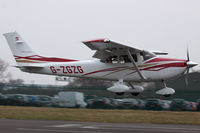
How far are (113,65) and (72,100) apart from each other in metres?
11.5

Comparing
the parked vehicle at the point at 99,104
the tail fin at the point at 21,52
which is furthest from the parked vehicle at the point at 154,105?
the tail fin at the point at 21,52

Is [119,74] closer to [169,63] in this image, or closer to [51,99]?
[169,63]

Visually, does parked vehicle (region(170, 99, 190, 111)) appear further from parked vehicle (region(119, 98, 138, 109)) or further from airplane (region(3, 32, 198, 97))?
airplane (region(3, 32, 198, 97))

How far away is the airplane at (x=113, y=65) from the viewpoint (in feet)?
51.0

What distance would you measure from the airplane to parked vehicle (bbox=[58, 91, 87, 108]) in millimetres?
9225

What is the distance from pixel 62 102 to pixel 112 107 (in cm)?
464

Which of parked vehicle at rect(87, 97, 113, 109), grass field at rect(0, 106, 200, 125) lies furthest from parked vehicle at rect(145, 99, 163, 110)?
grass field at rect(0, 106, 200, 125)

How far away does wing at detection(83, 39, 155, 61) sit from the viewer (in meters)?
14.6

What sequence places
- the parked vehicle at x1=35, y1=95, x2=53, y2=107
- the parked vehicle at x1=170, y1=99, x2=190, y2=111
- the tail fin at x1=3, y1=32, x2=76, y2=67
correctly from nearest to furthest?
the tail fin at x1=3, y1=32, x2=76, y2=67, the parked vehicle at x1=170, y1=99, x2=190, y2=111, the parked vehicle at x1=35, y1=95, x2=53, y2=107

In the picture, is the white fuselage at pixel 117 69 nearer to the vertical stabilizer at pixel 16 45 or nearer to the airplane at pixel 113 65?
the airplane at pixel 113 65

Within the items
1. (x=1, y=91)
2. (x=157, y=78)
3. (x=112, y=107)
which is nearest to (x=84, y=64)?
(x=157, y=78)

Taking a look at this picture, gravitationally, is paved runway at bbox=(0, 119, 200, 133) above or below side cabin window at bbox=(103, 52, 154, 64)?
below

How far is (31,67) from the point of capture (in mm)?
17812

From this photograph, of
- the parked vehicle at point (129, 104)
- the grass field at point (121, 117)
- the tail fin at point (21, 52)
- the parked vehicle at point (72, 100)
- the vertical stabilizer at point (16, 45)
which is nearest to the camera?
the grass field at point (121, 117)
